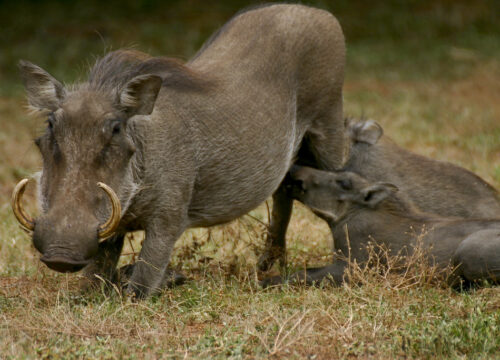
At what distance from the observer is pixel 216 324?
383 centimetres

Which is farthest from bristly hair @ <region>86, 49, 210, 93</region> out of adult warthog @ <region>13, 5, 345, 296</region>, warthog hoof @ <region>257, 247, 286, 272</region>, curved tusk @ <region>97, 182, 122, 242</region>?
warthog hoof @ <region>257, 247, 286, 272</region>

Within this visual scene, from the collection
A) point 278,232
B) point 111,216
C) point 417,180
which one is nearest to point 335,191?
point 278,232

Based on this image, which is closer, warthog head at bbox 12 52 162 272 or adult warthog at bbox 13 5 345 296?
warthog head at bbox 12 52 162 272

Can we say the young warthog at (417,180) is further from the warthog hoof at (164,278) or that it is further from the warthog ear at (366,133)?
the warthog hoof at (164,278)

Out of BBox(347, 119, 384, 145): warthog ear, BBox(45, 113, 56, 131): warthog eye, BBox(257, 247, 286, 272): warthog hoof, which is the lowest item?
BBox(257, 247, 286, 272): warthog hoof

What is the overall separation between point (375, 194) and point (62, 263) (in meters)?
2.14

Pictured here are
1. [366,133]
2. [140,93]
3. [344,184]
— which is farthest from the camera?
[366,133]

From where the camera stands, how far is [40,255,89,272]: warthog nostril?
3516 millimetres

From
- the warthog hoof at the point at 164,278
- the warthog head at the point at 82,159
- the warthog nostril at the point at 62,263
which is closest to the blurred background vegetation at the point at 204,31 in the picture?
the warthog hoof at the point at 164,278

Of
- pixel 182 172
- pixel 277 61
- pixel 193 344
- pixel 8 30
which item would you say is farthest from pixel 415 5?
pixel 193 344

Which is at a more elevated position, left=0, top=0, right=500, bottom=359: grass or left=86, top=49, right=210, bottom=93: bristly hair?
left=86, top=49, right=210, bottom=93: bristly hair

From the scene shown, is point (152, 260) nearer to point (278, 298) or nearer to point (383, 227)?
point (278, 298)

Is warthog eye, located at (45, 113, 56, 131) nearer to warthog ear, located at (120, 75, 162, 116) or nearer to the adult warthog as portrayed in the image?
the adult warthog

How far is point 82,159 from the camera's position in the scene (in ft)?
12.5
